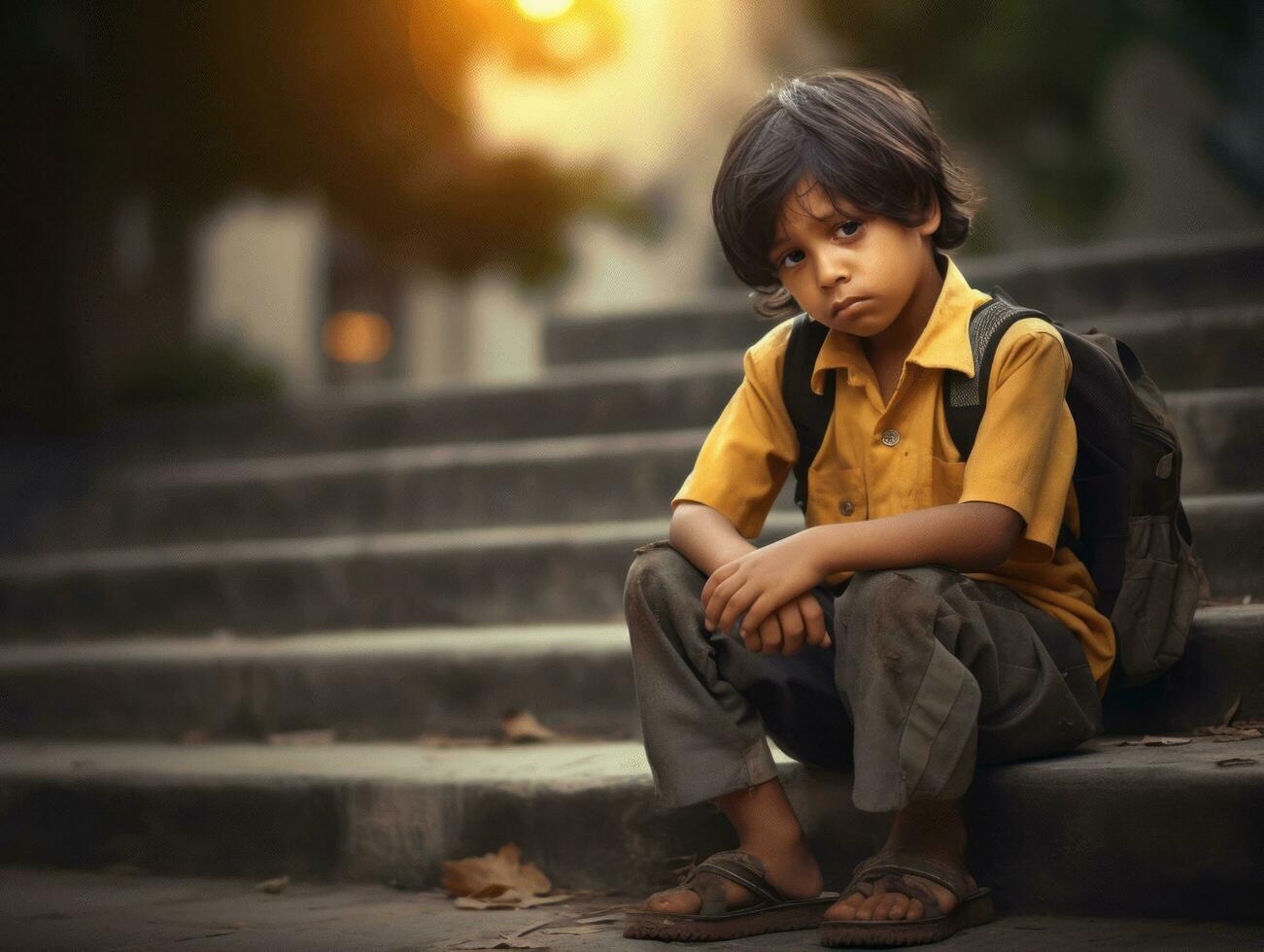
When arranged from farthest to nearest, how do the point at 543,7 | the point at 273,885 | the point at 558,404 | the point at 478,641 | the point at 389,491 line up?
the point at 543,7 → the point at 558,404 → the point at 389,491 → the point at 478,641 → the point at 273,885

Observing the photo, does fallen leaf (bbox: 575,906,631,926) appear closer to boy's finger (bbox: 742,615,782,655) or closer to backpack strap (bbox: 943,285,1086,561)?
boy's finger (bbox: 742,615,782,655)

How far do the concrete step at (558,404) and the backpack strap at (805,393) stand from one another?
1.64 m

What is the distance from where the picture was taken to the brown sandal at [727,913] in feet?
6.45

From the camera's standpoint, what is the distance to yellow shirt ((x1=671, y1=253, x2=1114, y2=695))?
200 cm

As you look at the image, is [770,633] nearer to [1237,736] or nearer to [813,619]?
[813,619]

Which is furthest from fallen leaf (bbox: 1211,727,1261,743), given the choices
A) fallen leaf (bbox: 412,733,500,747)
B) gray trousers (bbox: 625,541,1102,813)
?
fallen leaf (bbox: 412,733,500,747)

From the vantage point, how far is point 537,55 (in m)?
8.05

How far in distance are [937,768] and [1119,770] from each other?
362mm

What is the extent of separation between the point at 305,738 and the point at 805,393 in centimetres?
164

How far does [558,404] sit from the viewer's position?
175 inches

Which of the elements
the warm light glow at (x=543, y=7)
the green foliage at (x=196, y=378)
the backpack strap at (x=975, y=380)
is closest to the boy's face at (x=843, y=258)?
the backpack strap at (x=975, y=380)

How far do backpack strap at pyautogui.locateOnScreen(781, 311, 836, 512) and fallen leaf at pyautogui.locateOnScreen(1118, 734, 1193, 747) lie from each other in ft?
2.13

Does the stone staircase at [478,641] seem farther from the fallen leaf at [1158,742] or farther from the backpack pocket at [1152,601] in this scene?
the backpack pocket at [1152,601]

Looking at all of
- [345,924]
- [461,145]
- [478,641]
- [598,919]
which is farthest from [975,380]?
[461,145]
